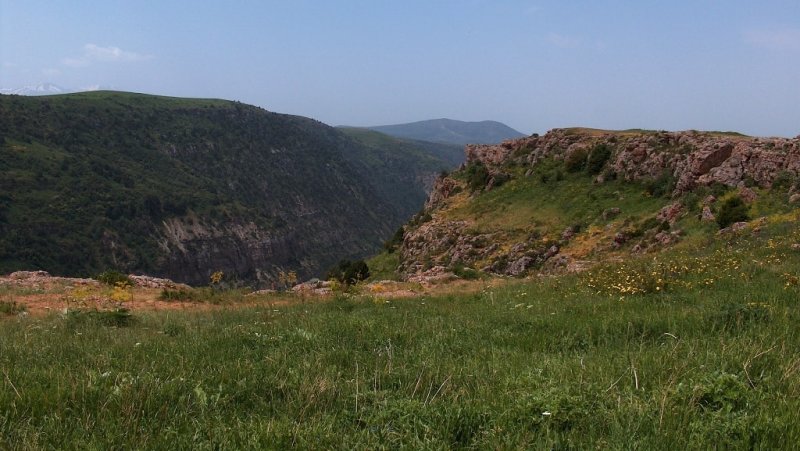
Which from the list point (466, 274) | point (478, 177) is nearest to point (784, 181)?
point (466, 274)

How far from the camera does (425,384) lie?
12.6ft

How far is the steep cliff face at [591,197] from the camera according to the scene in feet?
75.5

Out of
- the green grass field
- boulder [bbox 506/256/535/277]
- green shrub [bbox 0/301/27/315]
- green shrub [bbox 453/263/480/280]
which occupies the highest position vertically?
the green grass field

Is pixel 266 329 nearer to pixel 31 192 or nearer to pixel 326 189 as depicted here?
pixel 31 192

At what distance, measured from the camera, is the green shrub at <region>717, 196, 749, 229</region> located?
19.8m

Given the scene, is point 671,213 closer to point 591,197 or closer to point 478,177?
point 591,197

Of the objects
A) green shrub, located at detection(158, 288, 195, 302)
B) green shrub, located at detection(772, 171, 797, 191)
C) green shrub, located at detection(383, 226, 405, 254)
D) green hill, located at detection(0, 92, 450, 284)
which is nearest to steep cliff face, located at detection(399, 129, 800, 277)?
green shrub, located at detection(772, 171, 797, 191)

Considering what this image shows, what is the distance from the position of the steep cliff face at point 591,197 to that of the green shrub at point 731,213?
22.6 inches

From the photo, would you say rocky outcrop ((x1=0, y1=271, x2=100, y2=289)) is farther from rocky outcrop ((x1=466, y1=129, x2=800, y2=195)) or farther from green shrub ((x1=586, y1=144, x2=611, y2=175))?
green shrub ((x1=586, y1=144, x2=611, y2=175))

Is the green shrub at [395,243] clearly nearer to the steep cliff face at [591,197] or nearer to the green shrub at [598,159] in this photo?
the steep cliff face at [591,197]

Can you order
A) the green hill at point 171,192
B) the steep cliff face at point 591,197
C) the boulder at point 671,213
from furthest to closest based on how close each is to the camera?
the green hill at point 171,192 < the boulder at point 671,213 < the steep cliff face at point 591,197

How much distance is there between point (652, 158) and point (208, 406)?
32.0 metres

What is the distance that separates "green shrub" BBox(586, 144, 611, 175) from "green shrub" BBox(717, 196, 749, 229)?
1386 centimetres

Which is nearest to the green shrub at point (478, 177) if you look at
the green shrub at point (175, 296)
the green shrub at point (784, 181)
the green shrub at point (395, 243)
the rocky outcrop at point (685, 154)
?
the rocky outcrop at point (685, 154)
